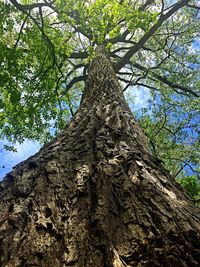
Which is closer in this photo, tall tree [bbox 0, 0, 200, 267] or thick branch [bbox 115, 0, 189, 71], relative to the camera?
tall tree [bbox 0, 0, 200, 267]

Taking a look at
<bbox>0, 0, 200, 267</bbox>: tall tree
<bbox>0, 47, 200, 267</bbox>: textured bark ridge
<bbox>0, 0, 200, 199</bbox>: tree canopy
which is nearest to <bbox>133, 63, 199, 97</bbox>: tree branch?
<bbox>0, 0, 200, 199</bbox>: tree canopy

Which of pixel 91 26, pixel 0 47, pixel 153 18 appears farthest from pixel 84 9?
pixel 0 47

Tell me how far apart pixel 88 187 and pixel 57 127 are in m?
7.44

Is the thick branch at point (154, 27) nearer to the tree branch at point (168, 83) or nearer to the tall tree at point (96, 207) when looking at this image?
the tree branch at point (168, 83)

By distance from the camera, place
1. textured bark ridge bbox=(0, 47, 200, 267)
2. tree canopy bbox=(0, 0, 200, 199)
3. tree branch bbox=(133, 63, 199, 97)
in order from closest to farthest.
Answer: textured bark ridge bbox=(0, 47, 200, 267) → tree canopy bbox=(0, 0, 200, 199) → tree branch bbox=(133, 63, 199, 97)

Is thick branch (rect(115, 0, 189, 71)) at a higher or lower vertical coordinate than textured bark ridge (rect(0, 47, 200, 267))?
higher

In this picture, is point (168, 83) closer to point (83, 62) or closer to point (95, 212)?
point (83, 62)

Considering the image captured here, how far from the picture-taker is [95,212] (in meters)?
1.73

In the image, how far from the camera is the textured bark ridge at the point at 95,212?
1.41 m

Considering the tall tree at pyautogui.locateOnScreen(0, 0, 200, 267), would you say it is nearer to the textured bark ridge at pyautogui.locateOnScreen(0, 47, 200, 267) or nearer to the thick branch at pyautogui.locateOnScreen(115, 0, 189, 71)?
the textured bark ridge at pyautogui.locateOnScreen(0, 47, 200, 267)

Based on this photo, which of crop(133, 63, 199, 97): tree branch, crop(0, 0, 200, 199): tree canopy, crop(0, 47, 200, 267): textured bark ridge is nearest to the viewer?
crop(0, 47, 200, 267): textured bark ridge

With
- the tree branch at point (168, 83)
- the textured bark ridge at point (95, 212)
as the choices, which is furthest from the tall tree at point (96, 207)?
the tree branch at point (168, 83)

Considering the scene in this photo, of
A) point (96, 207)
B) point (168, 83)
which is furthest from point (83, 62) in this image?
point (96, 207)

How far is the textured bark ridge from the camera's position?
1.41m
